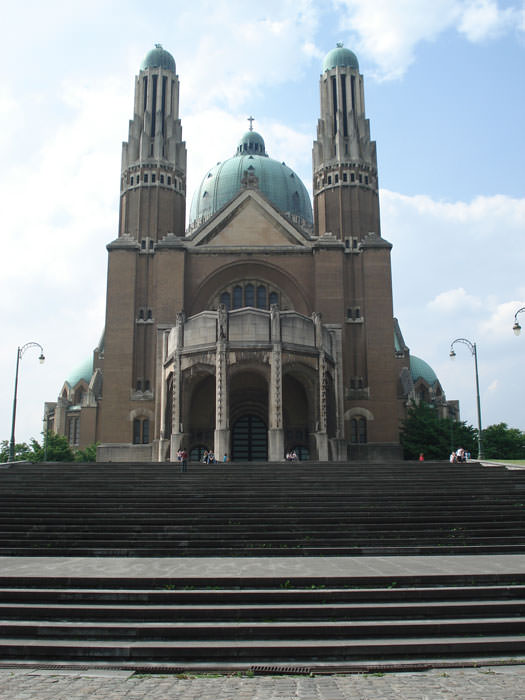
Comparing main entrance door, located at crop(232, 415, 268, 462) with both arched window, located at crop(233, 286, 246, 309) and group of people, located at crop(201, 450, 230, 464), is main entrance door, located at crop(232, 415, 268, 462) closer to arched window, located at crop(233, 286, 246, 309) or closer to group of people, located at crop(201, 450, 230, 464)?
arched window, located at crop(233, 286, 246, 309)

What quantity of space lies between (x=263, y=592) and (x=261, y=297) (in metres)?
33.6

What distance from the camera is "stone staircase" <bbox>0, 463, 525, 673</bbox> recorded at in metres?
8.91

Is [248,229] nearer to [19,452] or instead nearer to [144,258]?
[144,258]

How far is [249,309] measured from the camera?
117ft

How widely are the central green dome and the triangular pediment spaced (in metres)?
20.0

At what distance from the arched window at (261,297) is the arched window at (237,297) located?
115 cm

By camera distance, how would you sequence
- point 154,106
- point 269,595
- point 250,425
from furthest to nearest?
point 154,106, point 250,425, point 269,595

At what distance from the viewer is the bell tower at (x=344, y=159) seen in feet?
150

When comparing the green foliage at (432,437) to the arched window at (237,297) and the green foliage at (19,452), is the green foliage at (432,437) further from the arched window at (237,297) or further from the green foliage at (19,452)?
the green foliage at (19,452)

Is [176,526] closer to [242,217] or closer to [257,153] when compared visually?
[242,217]

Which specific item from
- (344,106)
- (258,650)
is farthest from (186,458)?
(344,106)

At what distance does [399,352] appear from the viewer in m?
64.2

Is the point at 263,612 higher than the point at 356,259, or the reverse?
the point at 356,259

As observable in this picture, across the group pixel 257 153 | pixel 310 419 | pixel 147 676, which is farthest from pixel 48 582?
pixel 257 153
